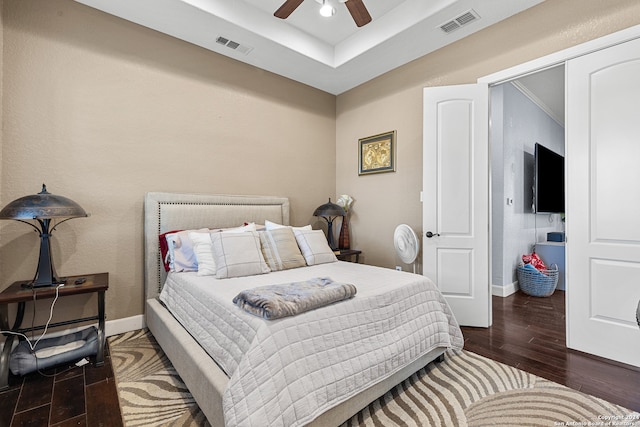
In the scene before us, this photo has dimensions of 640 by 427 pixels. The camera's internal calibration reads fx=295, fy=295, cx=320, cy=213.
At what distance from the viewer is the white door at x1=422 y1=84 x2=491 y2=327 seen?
2885 millimetres

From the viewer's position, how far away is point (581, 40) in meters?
2.37

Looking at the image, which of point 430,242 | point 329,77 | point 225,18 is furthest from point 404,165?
point 225,18

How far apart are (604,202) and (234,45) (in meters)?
3.65

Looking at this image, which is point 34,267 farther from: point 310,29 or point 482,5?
point 482,5

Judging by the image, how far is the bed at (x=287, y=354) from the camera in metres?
1.25

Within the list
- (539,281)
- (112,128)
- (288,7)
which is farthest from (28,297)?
(539,281)

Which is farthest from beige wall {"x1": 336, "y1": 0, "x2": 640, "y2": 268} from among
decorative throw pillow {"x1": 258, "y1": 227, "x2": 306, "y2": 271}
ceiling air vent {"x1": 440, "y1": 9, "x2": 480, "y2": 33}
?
decorative throw pillow {"x1": 258, "y1": 227, "x2": 306, "y2": 271}

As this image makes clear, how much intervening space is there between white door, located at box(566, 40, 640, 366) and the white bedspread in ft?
3.70

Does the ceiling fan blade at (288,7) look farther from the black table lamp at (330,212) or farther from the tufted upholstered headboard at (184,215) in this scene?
the black table lamp at (330,212)

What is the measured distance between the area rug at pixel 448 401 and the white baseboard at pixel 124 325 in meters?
0.54

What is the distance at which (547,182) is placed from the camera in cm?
462

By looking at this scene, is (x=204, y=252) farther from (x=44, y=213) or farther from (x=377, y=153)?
(x=377, y=153)

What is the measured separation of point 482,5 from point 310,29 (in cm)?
171

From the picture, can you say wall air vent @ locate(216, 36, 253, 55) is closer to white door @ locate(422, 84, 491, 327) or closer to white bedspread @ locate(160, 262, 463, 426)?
white door @ locate(422, 84, 491, 327)
